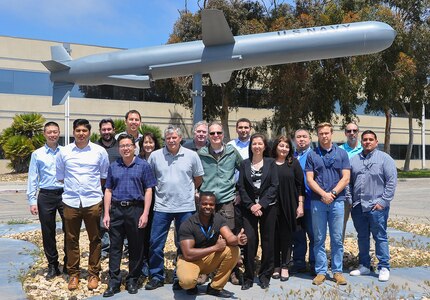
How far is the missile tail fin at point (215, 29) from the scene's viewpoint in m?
7.10

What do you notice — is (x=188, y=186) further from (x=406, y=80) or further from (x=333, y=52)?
(x=406, y=80)

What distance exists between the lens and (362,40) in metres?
7.50

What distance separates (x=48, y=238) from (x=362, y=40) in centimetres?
579

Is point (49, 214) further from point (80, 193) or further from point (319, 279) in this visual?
point (319, 279)

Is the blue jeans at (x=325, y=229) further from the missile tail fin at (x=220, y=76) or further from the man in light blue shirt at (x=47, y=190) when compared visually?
the missile tail fin at (x=220, y=76)

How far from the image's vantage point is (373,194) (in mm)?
5371

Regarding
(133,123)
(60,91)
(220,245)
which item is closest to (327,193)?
(220,245)

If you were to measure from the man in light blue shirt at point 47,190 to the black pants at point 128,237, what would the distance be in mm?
960

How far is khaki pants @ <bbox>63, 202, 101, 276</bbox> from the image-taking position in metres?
5.01

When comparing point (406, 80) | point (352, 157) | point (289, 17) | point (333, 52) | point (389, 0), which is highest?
point (389, 0)

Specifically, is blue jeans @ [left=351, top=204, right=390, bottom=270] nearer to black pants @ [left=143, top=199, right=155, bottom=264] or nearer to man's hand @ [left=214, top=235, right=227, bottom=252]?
man's hand @ [left=214, top=235, right=227, bottom=252]

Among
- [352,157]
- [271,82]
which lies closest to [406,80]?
[271,82]

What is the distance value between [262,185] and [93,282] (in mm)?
2218

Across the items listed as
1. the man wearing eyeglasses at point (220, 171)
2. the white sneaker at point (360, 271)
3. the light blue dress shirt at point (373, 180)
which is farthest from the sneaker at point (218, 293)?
the light blue dress shirt at point (373, 180)
